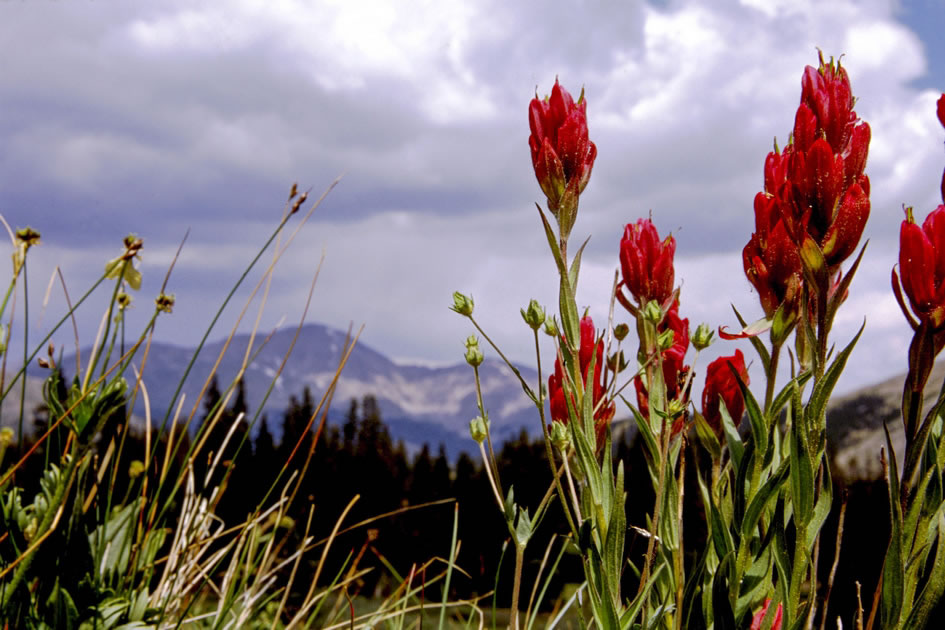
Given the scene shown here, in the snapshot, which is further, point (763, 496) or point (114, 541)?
point (114, 541)

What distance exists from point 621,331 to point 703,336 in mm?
199

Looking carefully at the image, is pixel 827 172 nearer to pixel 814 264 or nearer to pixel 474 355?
pixel 814 264

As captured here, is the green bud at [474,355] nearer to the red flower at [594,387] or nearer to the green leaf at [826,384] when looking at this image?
the red flower at [594,387]

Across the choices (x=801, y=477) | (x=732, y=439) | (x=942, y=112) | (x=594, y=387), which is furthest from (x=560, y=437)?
(x=942, y=112)

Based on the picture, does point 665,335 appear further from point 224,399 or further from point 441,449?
point 441,449

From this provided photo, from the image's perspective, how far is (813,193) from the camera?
1103 millimetres

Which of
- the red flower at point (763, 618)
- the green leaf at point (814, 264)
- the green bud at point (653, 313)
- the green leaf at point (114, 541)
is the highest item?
the green leaf at point (814, 264)

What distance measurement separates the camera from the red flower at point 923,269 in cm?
109

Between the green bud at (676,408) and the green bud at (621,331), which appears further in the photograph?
the green bud at (621,331)

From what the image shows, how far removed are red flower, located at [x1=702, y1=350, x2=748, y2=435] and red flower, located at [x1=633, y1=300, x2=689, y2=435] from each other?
0.05m

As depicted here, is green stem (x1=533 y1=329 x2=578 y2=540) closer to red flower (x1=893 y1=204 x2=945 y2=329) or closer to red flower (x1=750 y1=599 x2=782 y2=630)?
red flower (x1=750 y1=599 x2=782 y2=630)

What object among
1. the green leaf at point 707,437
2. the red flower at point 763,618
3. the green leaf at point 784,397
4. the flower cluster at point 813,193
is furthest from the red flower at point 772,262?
the red flower at point 763,618

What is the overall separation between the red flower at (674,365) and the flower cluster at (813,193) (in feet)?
0.78

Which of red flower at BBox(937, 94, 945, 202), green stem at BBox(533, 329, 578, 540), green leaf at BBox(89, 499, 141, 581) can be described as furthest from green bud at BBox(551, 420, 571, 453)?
green leaf at BBox(89, 499, 141, 581)
